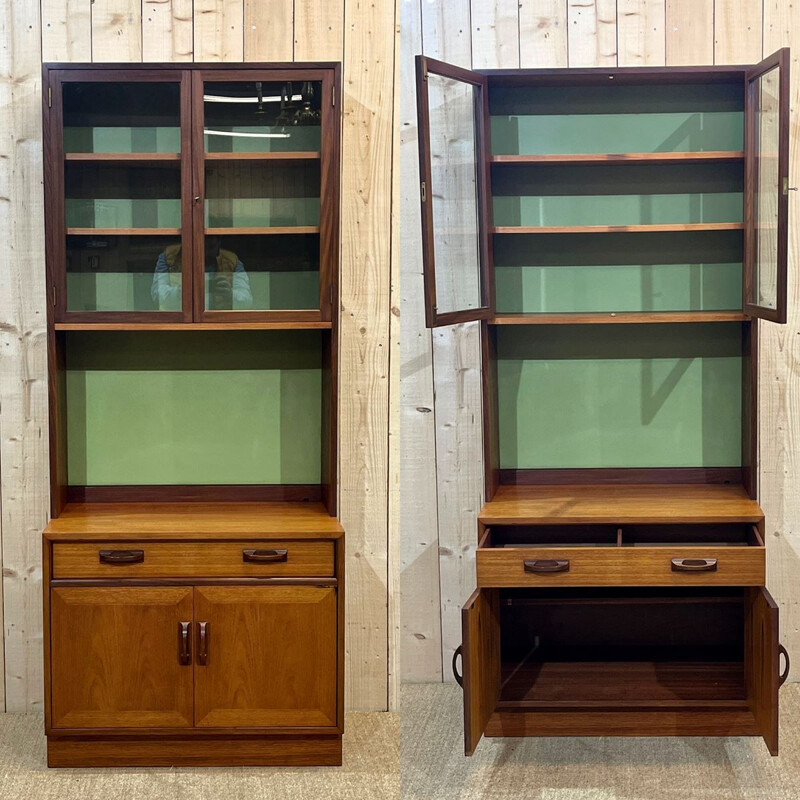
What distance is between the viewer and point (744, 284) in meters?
2.69

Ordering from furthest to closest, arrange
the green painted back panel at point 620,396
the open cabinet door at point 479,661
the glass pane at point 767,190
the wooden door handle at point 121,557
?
the green painted back panel at point 620,396 → the wooden door handle at point 121,557 → the glass pane at point 767,190 → the open cabinet door at point 479,661

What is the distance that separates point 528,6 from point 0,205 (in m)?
1.75

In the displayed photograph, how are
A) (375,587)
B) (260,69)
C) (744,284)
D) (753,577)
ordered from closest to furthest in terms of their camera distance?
(753,577)
(260,69)
(744,284)
(375,587)

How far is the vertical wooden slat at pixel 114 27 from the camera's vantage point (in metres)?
2.73

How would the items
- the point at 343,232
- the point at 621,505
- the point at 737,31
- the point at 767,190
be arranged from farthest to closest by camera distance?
1. the point at 343,232
2. the point at 737,31
3. the point at 621,505
4. the point at 767,190

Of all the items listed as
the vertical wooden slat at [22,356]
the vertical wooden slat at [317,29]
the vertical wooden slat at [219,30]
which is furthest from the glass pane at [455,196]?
the vertical wooden slat at [22,356]

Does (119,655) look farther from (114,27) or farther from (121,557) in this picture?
(114,27)

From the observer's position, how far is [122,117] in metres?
2.54

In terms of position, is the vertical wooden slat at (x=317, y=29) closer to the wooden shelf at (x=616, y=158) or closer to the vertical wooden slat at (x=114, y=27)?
the vertical wooden slat at (x=114, y=27)

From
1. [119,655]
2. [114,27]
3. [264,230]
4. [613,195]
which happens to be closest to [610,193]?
[613,195]

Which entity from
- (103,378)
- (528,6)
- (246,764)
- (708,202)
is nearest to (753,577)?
(708,202)

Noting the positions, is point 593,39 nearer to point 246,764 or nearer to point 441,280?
point 441,280

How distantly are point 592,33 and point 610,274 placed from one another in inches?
29.3

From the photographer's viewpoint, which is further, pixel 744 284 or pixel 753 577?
pixel 744 284
